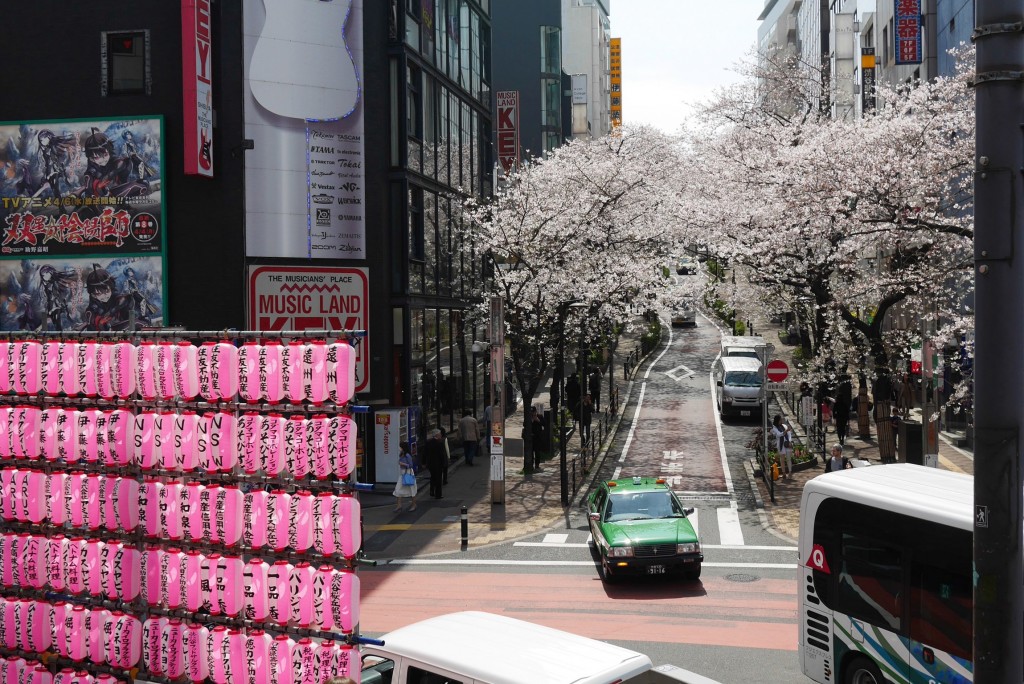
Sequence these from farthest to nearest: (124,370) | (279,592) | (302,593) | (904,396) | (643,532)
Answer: (904,396) < (643,532) < (124,370) < (279,592) < (302,593)

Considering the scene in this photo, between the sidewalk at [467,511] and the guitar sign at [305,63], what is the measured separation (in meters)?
11.4

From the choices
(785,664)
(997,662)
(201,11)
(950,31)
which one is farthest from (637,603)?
(950,31)

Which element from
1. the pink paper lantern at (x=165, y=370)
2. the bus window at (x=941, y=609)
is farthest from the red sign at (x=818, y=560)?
the pink paper lantern at (x=165, y=370)

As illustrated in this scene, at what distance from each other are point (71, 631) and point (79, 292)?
19483 mm

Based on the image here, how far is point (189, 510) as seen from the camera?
1025 cm

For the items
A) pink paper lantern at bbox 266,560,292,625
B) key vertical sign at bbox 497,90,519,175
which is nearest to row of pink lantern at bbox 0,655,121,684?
pink paper lantern at bbox 266,560,292,625

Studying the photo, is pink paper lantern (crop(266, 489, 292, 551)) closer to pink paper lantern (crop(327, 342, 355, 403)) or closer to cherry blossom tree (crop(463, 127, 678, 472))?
pink paper lantern (crop(327, 342, 355, 403))

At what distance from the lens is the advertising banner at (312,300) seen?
27.9 meters

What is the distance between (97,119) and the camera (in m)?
28.4

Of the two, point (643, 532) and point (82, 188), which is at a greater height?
point (82, 188)

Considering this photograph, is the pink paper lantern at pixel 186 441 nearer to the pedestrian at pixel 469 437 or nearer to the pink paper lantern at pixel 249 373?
the pink paper lantern at pixel 249 373

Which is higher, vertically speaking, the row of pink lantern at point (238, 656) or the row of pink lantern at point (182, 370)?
the row of pink lantern at point (182, 370)

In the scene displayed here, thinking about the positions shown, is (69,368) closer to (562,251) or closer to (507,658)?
(507,658)

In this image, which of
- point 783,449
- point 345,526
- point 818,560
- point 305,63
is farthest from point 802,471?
point 345,526
